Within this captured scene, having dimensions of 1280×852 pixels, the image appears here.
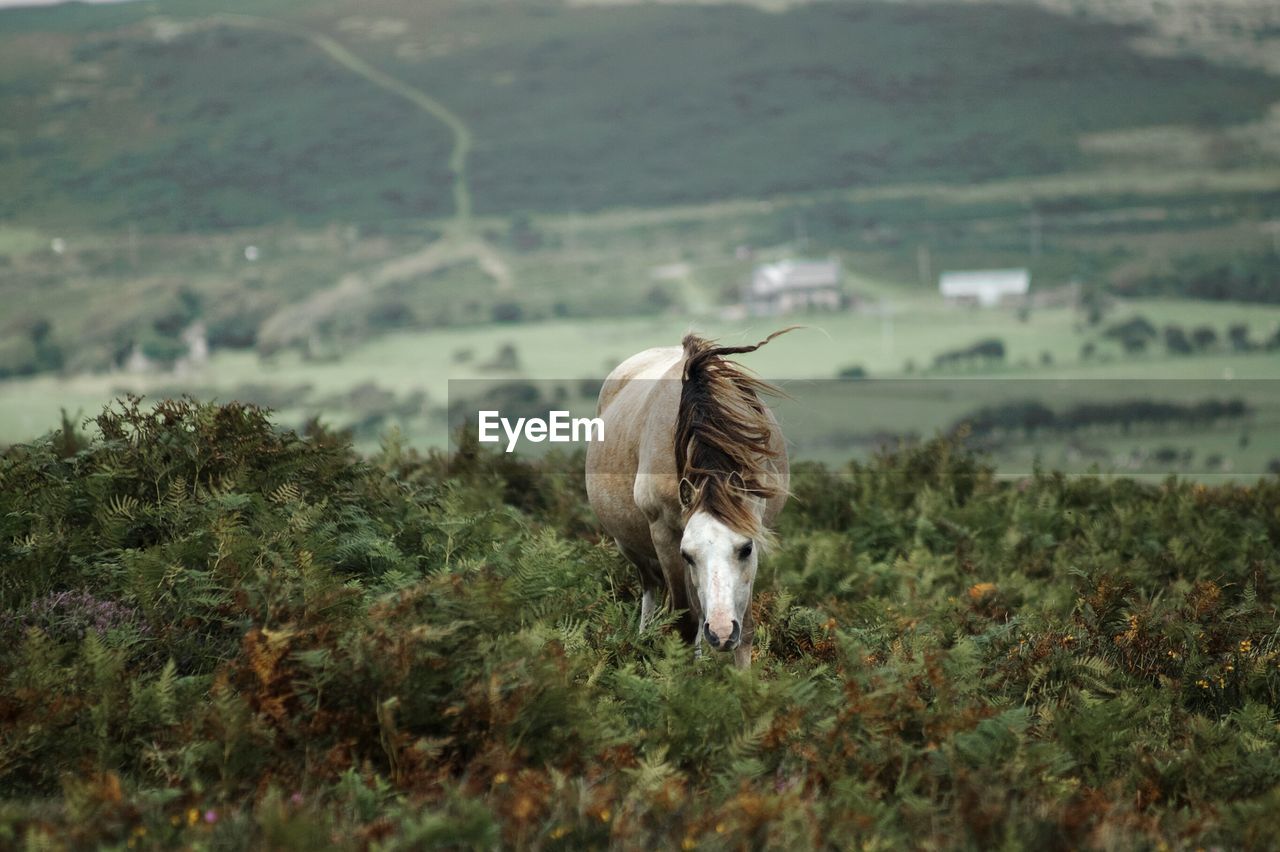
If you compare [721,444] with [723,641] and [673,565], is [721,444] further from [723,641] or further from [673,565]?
[723,641]

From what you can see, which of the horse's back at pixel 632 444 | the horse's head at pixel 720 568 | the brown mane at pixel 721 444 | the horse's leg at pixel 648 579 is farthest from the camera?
the horse's leg at pixel 648 579

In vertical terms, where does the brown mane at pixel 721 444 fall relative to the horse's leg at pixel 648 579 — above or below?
above

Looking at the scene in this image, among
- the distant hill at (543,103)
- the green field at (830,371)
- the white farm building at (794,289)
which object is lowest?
the green field at (830,371)

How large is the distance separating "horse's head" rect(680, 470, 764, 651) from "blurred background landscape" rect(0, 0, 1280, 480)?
1880 inches

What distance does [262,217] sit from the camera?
104 m

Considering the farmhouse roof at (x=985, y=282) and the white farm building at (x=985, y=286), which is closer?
the white farm building at (x=985, y=286)

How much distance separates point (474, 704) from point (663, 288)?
88077mm

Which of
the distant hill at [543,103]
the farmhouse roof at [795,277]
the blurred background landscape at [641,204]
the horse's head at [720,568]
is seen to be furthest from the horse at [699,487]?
the distant hill at [543,103]

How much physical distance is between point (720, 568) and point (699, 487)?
22.3 inches

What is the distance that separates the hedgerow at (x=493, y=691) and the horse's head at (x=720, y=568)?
29 centimetres

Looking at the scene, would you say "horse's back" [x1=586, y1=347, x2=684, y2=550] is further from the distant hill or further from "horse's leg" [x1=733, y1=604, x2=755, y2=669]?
the distant hill

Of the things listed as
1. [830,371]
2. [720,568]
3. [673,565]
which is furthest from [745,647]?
[830,371]

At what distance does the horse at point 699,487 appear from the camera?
7621mm

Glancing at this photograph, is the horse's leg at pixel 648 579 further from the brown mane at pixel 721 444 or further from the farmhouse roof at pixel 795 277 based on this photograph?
the farmhouse roof at pixel 795 277
